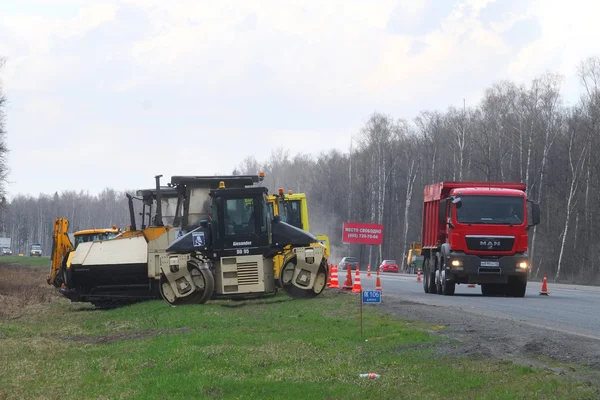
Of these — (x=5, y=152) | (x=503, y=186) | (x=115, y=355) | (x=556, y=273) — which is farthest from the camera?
(x=5, y=152)

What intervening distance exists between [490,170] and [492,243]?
4583cm

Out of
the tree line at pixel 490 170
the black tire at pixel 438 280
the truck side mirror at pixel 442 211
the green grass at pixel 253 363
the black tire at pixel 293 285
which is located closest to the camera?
the green grass at pixel 253 363

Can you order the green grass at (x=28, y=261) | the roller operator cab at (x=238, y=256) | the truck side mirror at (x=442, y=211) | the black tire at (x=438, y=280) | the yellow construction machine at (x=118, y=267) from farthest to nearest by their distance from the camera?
the green grass at (x=28, y=261)
the black tire at (x=438, y=280)
the truck side mirror at (x=442, y=211)
the yellow construction machine at (x=118, y=267)
the roller operator cab at (x=238, y=256)

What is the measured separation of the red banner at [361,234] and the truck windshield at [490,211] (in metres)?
38.5

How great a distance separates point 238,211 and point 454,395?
14396 mm

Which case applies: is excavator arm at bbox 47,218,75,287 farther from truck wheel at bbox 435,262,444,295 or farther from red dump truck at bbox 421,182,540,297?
red dump truck at bbox 421,182,540,297

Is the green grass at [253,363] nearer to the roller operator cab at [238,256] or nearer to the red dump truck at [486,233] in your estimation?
the roller operator cab at [238,256]

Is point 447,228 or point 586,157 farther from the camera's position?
point 586,157

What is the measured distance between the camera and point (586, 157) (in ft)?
221

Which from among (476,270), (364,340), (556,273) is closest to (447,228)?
(476,270)

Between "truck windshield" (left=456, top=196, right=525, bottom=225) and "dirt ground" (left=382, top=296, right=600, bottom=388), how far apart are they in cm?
1009

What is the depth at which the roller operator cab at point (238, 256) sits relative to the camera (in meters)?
23.2

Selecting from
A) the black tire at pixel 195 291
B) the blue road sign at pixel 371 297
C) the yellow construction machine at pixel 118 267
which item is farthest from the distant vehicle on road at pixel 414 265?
the blue road sign at pixel 371 297

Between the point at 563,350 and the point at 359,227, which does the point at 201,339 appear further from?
the point at 359,227
